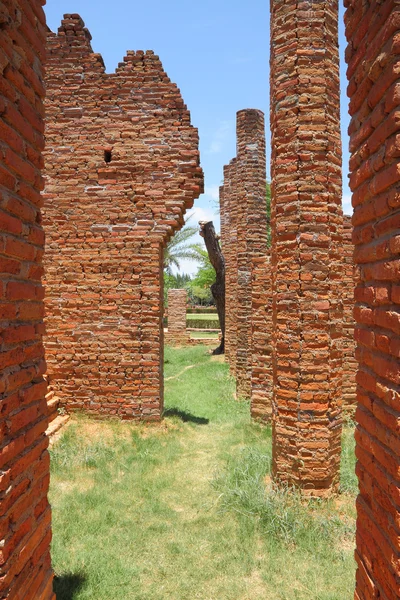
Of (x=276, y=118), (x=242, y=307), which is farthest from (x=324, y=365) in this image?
(x=242, y=307)

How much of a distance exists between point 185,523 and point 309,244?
3.25 m

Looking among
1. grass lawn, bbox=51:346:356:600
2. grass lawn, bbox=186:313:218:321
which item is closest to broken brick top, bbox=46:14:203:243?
grass lawn, bbox=51:346:356:600

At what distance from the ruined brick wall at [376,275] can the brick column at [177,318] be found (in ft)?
61.0

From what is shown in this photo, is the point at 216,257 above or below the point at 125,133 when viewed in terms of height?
below

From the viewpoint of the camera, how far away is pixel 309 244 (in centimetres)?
446

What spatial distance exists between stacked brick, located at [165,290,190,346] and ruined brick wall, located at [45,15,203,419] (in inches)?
540

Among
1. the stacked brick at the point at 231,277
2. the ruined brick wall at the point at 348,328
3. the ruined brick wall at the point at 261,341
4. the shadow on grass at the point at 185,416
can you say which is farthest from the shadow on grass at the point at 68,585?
the stacked brick at the point at 231,277

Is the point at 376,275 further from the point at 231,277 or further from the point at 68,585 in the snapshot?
the point at 231,277

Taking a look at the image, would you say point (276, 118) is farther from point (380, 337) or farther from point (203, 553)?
point (203, 553)

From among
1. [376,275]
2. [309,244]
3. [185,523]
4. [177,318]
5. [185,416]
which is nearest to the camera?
[376,275]

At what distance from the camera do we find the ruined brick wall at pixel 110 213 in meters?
6.94

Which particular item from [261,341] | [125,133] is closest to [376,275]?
[261,341]

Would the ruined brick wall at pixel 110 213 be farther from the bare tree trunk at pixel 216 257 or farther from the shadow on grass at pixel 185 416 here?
the bare tree trunk at pixel 216 257

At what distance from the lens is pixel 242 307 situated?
10.2 m
